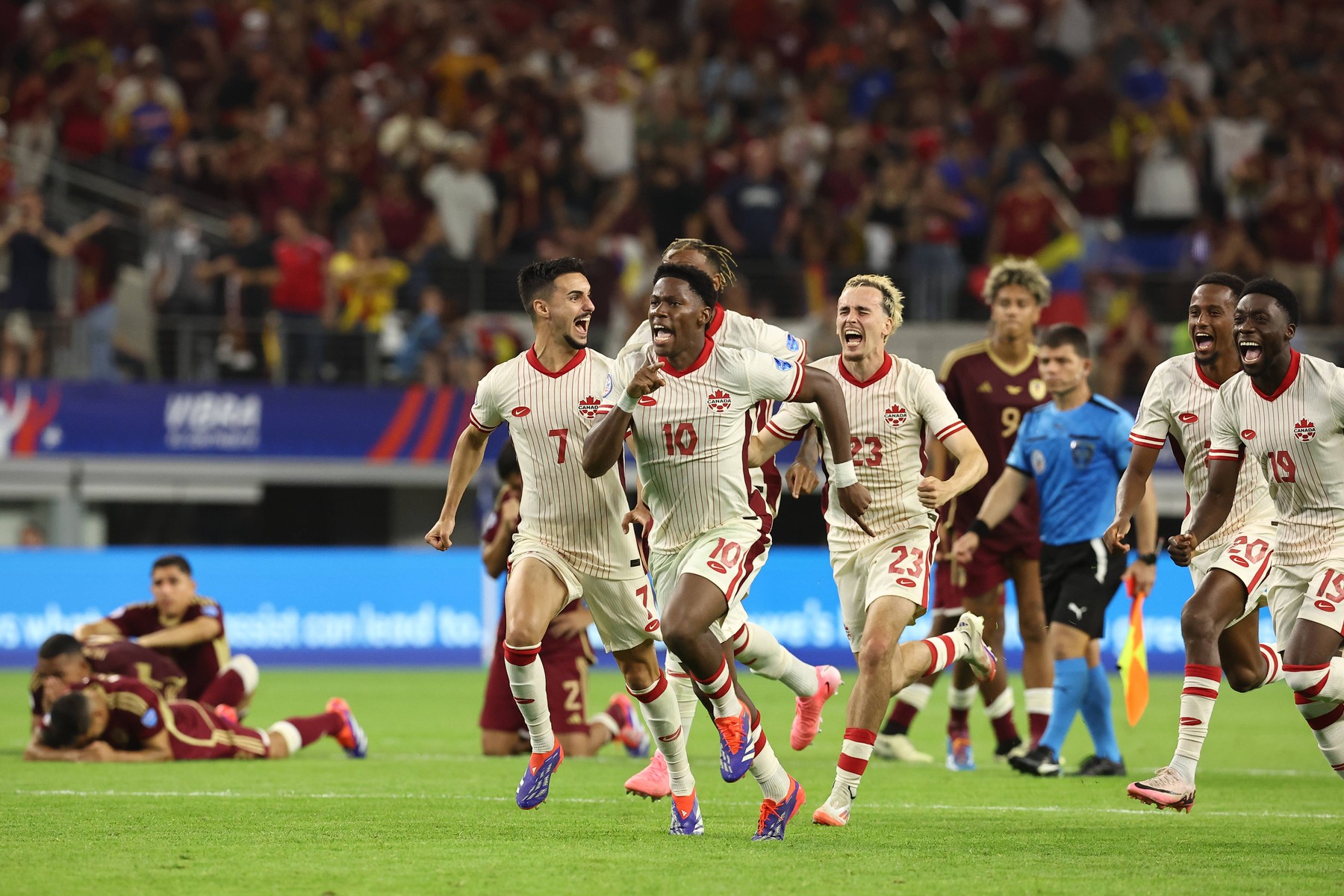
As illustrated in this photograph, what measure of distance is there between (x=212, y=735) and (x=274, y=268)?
417 inches

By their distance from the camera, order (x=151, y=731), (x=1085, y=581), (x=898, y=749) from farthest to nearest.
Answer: (x=898, y=749) < (x=151, y=731) < (x=1085, y=581)

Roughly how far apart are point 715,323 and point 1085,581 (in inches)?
141

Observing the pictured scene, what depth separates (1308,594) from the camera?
7863 mm

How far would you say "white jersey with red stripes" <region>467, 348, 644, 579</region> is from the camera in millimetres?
8305

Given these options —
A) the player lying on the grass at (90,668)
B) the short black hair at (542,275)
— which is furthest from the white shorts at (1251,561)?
the player lying on the grass at (90,668)

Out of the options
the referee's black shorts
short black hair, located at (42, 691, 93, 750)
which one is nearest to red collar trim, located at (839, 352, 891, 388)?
the referee's black shorts

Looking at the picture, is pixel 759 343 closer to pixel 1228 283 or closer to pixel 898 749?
pixel 1228 283

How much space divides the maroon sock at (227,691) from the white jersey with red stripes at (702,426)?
16.2ft

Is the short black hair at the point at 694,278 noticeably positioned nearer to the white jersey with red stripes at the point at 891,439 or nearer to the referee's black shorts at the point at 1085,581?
the white jersey with red stripes at the point at 891,439

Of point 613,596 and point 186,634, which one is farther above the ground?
point 613,596

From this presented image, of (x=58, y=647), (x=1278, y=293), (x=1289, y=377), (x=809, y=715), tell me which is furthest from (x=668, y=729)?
(x=58, y=647)

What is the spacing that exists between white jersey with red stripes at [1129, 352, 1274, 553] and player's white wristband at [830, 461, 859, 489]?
5.70 ft

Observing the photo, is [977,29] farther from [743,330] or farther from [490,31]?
[743,330]

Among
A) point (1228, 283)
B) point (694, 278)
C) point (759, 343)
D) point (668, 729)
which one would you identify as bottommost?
point (668, 729)
